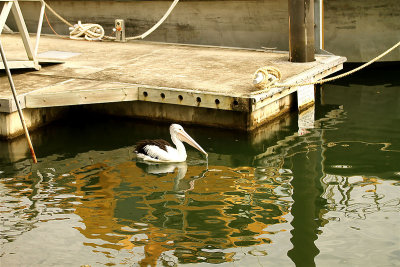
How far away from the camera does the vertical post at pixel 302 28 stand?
46.9 feet

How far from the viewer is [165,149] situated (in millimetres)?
11477

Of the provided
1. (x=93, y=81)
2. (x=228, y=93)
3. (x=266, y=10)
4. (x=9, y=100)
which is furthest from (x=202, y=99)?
(x=266, y=10)

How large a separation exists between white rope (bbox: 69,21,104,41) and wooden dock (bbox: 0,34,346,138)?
194 cm

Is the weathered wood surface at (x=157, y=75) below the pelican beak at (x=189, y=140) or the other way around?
the other way around

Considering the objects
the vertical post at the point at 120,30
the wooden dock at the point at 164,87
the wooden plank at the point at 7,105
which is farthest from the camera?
the vertical post at the point at 120,30

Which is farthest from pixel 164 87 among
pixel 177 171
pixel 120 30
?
pixel 120 30

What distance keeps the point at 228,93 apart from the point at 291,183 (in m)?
2.70

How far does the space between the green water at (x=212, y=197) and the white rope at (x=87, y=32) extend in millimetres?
4713

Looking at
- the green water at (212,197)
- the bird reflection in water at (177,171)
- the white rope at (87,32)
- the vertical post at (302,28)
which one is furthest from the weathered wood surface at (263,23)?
the bird reflection in water at (177,171)

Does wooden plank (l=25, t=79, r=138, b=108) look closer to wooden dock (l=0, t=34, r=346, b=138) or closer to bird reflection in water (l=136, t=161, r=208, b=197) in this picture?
wooden dock (l=0, t=34, r=346, b=138)

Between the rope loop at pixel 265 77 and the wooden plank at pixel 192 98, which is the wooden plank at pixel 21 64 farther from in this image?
the rope loop at pixel 265 77

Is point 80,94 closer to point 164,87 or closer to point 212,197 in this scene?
point 164,87

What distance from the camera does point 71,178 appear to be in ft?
35.7

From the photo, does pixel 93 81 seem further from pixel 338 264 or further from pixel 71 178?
pixel 338 264
